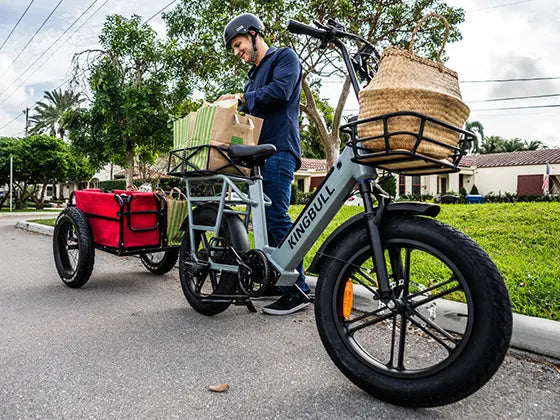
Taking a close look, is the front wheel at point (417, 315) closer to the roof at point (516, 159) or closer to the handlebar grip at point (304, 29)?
the handlebar grip at point (304, 29)

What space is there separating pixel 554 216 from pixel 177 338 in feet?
20.4

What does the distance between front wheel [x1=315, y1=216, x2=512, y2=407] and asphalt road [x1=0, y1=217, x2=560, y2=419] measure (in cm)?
13

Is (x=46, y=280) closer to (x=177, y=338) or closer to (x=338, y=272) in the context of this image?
(x=177, y=338)

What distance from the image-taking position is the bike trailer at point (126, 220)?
3.89 metres

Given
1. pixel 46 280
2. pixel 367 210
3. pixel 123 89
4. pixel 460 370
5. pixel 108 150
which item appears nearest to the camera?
pixel 460 370

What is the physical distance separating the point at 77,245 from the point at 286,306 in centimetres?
208

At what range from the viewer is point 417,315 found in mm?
2020

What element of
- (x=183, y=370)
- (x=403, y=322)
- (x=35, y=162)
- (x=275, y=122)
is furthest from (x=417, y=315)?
(x=35, y=162)

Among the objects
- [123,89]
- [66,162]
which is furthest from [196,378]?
[66,162]

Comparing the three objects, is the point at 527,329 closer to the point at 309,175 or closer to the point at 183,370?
the point at 183,370

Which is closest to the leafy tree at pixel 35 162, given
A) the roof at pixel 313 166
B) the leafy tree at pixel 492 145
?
the roof at pixel 313 166

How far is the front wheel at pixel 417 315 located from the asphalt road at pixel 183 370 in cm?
13

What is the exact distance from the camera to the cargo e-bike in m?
1.80

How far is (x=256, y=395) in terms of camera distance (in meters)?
2.08
